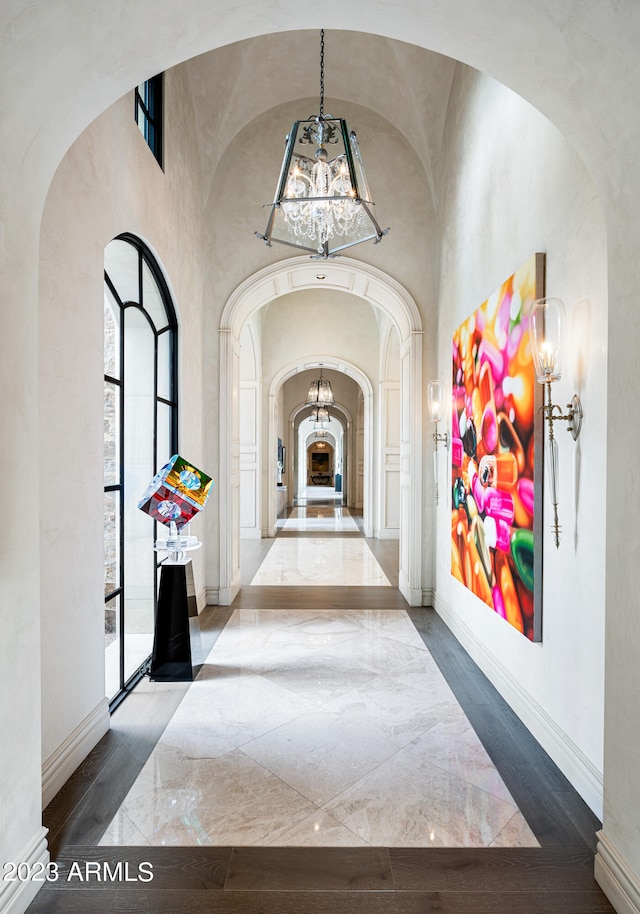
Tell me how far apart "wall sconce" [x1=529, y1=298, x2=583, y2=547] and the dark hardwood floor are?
1.27 m

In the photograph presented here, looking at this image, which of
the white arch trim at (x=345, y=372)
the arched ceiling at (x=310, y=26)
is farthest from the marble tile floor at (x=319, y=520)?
the arched ceiling at (x=310, y=26)

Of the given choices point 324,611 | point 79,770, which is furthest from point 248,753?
point 324,611

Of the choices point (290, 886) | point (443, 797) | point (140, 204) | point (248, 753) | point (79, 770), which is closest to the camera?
point (290, 886)

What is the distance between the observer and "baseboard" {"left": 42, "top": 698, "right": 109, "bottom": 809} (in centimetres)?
243

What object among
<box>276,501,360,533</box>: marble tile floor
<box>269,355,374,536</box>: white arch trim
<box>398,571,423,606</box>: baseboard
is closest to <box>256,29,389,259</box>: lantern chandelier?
<box>398,571,423,606</box>: baseboard

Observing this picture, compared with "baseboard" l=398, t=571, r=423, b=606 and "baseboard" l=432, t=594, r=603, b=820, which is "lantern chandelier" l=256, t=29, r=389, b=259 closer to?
"baseboard" l=432, t=594, r=603, b=820

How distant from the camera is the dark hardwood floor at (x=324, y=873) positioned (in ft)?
6.15

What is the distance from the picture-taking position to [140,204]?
12.5 feet

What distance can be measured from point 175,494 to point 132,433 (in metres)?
0.67

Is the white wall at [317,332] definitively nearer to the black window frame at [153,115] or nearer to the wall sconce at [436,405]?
the wall sconce at [436,405]

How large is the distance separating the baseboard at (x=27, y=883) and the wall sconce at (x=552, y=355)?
249 centimetres

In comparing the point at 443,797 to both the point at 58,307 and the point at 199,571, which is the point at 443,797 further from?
the point at 199,571

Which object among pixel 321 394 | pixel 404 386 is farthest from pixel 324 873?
pixel 321 394

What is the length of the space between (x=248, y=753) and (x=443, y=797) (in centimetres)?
99
